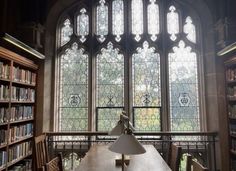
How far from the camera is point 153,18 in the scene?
A: 13.6ft

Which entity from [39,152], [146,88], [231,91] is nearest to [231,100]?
[231,91]

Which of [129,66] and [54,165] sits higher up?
[129,66]

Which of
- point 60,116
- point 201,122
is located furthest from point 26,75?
point 201,122

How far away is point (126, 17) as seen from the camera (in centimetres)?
414

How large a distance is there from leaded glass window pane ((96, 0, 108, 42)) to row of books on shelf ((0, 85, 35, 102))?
1556 mm

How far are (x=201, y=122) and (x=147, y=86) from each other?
Answer: 1.13 meters

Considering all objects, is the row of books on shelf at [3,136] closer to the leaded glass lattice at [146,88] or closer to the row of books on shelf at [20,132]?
the row of books on shelf at [20,132]

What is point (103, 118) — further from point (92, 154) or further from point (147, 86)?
point (92, 154)

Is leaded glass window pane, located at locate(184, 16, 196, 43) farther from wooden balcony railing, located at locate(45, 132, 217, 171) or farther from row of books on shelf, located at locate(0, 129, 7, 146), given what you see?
row of books on shelf, located at locate(0, 129, 7, 146)

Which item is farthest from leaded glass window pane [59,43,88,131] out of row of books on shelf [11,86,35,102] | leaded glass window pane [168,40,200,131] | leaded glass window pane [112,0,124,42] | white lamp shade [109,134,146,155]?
white lamp shade [109,134,146,155]

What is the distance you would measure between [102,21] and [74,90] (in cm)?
139

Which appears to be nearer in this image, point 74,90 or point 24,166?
point 24,166

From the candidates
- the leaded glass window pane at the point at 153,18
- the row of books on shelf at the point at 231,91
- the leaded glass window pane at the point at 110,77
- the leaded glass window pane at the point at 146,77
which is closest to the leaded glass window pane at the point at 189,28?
the leaded glass window pane at the point at 153,18

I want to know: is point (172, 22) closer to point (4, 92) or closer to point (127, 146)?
point (4, 92)
